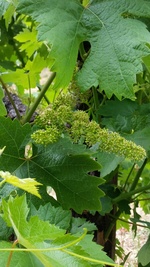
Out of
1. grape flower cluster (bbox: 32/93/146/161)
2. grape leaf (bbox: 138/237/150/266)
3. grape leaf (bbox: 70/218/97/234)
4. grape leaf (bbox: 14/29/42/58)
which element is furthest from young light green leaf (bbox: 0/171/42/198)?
grape leaf (bbox: 14/29/42/58)

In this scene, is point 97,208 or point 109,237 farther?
point 109,237

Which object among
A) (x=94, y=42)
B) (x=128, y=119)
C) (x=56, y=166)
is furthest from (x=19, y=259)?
(x=128, y=119)

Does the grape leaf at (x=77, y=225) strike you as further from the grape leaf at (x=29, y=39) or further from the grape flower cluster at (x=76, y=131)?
the grape leaf at (x=29, y=39)

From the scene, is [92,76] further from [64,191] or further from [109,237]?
[109,237]

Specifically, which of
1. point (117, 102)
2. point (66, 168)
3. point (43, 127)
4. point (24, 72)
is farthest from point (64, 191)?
point (24, 72)

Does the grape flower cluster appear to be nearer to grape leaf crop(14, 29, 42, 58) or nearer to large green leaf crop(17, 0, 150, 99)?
large green leaf crop(17, 0, 150, 99)
